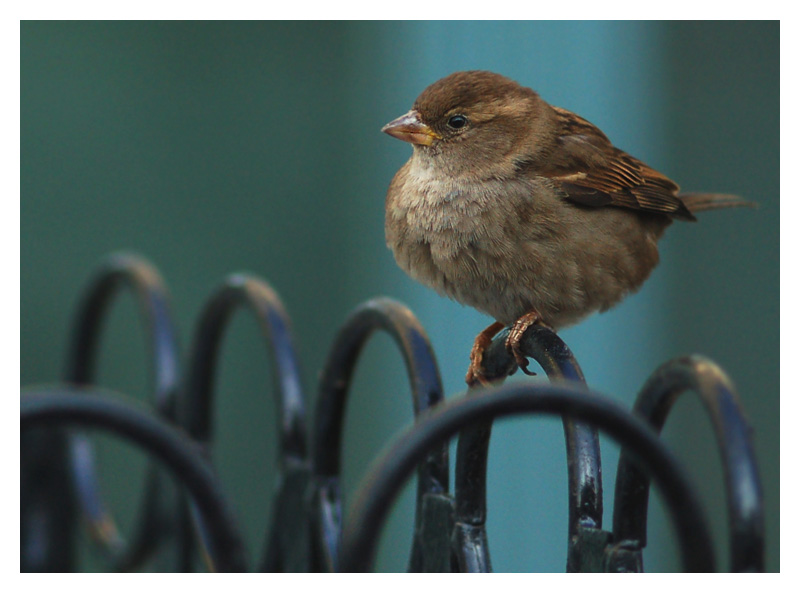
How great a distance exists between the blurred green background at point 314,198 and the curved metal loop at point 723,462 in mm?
1972

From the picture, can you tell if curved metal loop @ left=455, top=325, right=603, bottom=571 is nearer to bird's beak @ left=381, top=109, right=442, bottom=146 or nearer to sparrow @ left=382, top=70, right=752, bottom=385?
sparrow @ left=382, top=70, right=752, bottom=385

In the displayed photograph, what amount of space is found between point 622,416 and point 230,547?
431 millimetres

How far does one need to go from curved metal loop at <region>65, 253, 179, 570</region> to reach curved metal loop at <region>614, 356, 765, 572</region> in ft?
3.74

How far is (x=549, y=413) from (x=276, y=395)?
0.87 metres

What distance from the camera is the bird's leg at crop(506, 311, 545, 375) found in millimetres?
1613

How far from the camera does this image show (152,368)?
2.02 m

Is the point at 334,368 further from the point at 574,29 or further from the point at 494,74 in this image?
the point at 574,29

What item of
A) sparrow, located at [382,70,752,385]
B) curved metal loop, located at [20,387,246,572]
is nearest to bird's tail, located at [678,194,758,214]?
sparrow, located at [382,70,752,385]

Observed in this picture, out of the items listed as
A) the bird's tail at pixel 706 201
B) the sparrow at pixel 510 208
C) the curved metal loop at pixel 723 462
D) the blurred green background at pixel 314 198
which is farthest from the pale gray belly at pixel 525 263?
the blurred green background at pixel 314 198

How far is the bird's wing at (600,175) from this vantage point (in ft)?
6.50

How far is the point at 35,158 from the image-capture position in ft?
12.9

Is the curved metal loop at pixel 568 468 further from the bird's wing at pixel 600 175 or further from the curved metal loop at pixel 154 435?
the bird's wing at pixel 600 175

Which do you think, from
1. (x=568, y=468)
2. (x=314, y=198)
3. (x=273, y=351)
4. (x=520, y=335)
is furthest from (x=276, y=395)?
(x=314, y=198)

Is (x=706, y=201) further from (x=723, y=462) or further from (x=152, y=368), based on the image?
(x=723, y=462)
